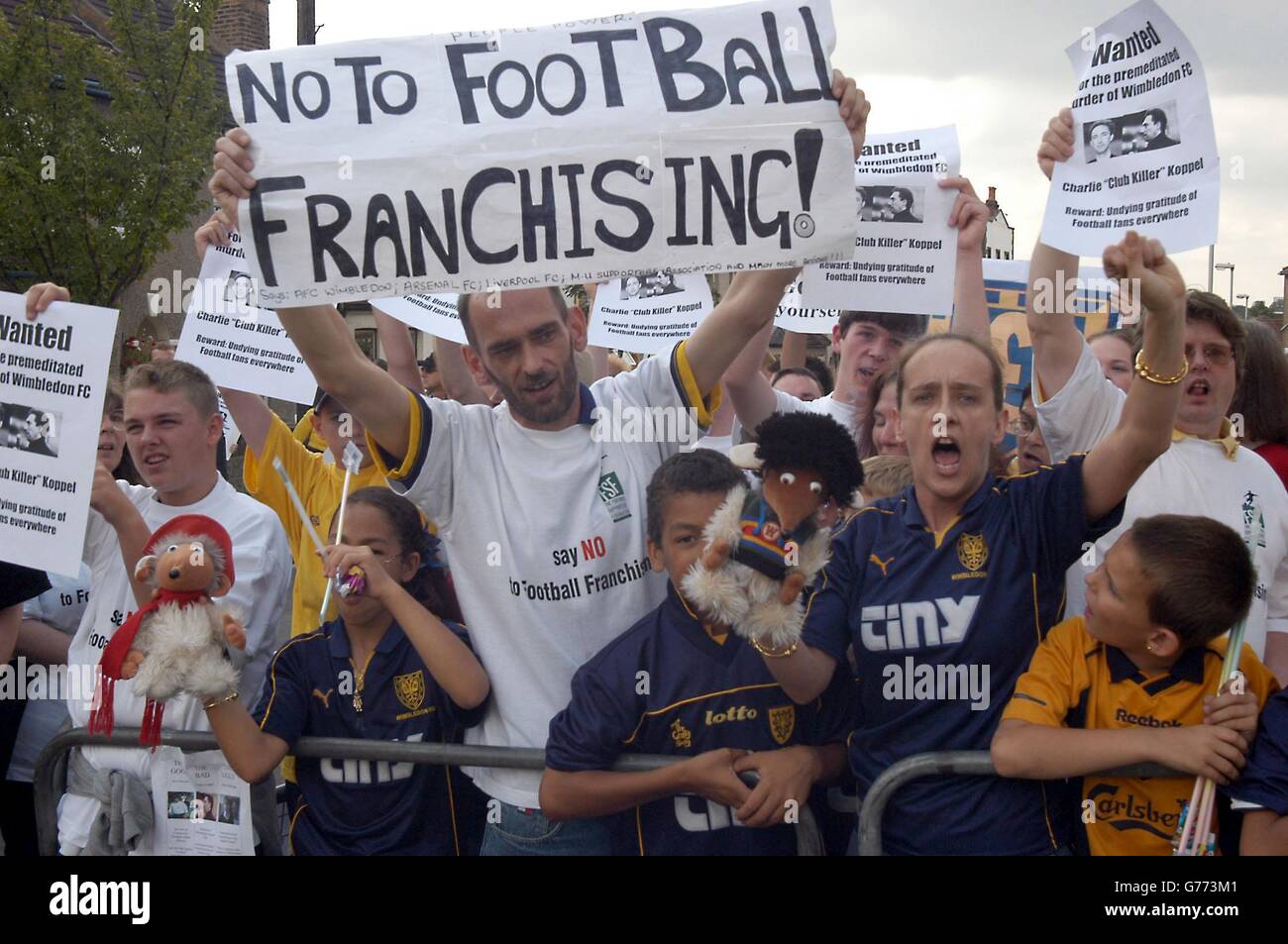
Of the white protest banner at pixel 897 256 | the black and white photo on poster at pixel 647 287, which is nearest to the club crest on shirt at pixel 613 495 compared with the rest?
the white protest banner at pixel 897 256

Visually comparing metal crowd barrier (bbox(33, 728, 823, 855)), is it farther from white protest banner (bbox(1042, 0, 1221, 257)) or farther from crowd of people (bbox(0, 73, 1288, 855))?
white protest banner (bbox(1042, 0, 1221, 257))

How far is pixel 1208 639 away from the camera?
2824 mm

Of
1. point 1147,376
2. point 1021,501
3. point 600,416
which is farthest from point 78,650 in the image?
point 1147,376

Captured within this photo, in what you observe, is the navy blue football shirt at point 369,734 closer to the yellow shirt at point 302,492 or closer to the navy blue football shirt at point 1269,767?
the yellow shirt at point 302,492

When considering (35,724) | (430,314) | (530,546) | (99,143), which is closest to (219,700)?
(530,546)

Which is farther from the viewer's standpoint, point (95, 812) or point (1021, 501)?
point (95, 812)

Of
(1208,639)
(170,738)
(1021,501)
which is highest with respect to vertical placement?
(1021,501)

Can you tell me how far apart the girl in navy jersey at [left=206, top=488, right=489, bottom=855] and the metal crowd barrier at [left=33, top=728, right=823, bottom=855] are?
9cm

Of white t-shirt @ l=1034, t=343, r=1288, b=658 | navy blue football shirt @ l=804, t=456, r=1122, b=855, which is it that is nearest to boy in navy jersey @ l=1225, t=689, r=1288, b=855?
navy blue football shirt @ l=804, t=456, r=1122, b=855

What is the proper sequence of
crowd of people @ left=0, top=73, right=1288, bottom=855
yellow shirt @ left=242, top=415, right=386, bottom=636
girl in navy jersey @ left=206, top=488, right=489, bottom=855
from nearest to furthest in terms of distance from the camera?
crowd of people @ left=0, top=73, right=1288, bottom=855, girl in navy jersey @ left=206, top=488, right=489, bottom=855, yellow shirt @ left=242, top=415, right=386, bottom=636

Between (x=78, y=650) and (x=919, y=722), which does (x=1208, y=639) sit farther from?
(x=78, y=650)

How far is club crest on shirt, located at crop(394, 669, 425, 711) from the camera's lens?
11.2 ft

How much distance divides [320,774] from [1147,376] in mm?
2461
